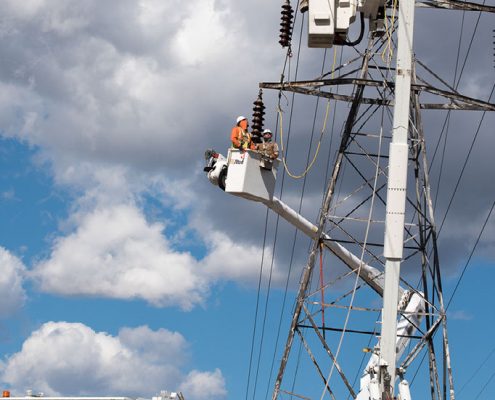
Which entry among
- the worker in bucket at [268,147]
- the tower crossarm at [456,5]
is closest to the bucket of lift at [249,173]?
the worker in bucket at [268,147]

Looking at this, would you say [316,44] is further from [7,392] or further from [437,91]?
[7,392]

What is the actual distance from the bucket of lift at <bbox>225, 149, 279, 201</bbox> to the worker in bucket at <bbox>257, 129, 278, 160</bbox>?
13cm

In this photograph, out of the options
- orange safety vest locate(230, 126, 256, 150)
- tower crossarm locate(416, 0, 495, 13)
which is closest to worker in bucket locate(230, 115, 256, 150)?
orange safety vest locate(230, 126, 256, 150)

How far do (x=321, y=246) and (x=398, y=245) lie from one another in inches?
401

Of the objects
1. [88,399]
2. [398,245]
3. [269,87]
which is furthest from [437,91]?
[88,399]

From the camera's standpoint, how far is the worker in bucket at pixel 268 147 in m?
34.4

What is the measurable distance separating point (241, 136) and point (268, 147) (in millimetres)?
927

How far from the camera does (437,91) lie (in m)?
36.1

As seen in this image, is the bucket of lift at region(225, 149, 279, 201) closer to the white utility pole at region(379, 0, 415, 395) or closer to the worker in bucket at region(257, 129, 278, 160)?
the worker in bucket at region(257, 129, 278, 160)

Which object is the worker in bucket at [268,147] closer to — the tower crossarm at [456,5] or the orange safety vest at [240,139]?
the orange safety vest at [240,139]

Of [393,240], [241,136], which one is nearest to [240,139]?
[241,136]

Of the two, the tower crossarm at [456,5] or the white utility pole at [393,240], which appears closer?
the white utility pole at [393,240]

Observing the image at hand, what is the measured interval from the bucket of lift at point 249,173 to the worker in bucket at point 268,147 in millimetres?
130

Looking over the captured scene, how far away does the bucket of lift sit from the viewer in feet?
112
